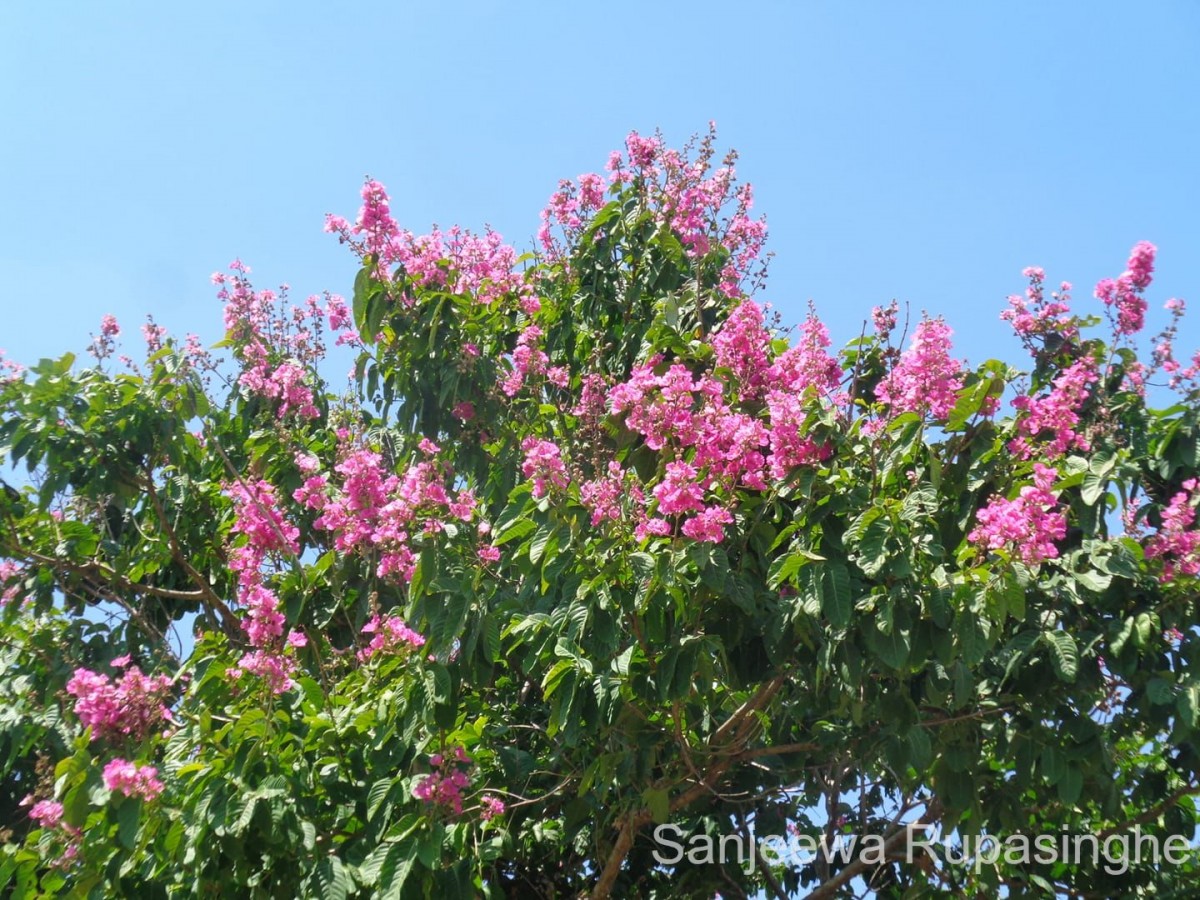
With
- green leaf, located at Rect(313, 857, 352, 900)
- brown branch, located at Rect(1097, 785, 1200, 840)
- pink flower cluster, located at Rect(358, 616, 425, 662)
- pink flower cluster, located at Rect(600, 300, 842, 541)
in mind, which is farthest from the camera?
brown branch, located at Rect(1097, 785, 1200, 840)

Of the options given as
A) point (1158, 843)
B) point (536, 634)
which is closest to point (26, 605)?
point (536, 634)

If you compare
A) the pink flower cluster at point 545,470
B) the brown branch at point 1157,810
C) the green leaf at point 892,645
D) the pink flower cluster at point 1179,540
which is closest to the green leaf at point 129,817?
the pink flower cluster at point 545,470

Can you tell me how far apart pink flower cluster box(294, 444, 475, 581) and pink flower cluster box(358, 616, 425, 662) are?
0.53ft

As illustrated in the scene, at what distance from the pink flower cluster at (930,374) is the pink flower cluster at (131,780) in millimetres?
2509

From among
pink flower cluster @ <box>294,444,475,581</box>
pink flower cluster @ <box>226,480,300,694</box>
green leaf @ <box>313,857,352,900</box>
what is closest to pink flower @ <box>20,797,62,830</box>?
pink flower cluster @ <box>226,480,300,694</box>

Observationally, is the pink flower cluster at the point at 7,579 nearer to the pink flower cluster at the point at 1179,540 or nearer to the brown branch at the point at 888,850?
the brown branch at the point at 888,850

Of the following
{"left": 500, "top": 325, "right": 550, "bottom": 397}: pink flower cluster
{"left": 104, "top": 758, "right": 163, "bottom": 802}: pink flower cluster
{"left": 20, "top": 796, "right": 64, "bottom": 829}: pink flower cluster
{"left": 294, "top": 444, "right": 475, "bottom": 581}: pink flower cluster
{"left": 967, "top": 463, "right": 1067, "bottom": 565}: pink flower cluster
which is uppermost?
{"left": 500, "top": 325, "right": 550, "bottom": 397}: pink flower cluster

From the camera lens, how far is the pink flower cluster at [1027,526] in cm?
350

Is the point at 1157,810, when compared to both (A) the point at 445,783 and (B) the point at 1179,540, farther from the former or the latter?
(A) the point at 445,783

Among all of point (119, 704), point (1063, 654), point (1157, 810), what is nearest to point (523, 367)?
point (119, 704)

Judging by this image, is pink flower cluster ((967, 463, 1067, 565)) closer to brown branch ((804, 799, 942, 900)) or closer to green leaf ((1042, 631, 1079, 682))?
green leaf ((1042, 631, 1079, 682))

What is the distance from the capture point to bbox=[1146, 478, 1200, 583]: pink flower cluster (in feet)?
12.6

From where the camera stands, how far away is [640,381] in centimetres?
440

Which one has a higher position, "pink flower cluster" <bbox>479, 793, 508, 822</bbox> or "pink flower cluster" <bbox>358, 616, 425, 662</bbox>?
"pink flower cluster" <bbox>358, 616, 425, 662</bbox>
